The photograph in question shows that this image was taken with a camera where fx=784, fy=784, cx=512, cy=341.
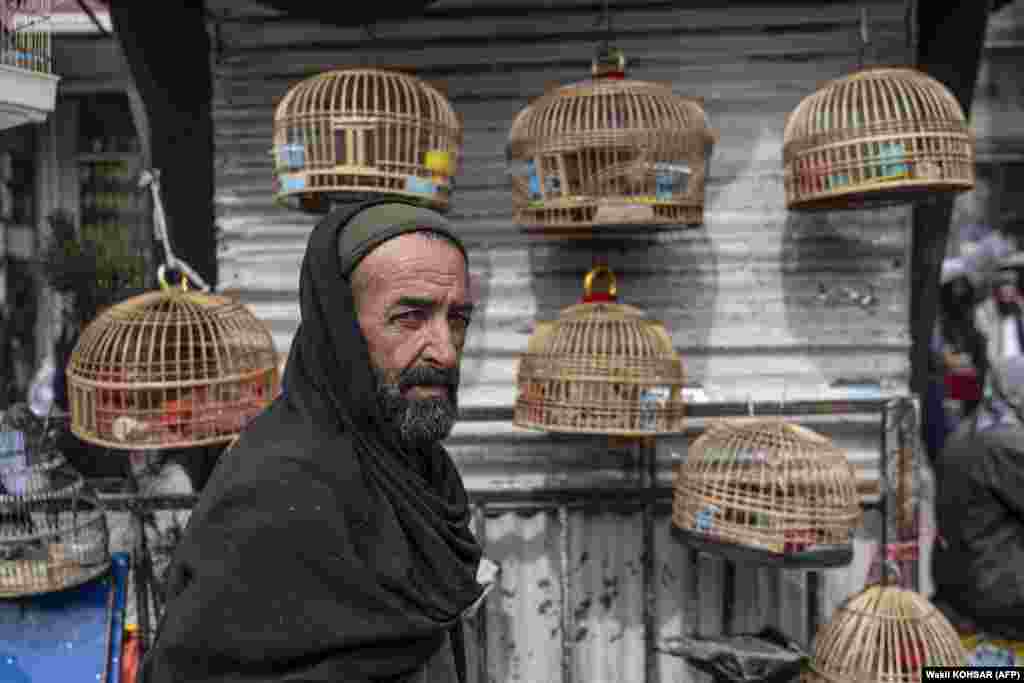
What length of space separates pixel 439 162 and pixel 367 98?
0.39 metres

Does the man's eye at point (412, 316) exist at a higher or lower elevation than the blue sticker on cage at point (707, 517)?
higher

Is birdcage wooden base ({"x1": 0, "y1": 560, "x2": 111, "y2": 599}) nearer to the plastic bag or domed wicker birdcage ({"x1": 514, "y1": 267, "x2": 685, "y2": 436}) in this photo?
domed wicker birdcage ({"x1": 514, "y1": 267, "x2": 685, "y2": 436})

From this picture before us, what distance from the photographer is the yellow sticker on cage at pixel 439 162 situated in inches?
125

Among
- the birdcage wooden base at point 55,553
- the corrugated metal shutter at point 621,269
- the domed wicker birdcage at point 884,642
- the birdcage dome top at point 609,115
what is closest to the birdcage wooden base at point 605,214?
the birdcage dome top at point 609,115

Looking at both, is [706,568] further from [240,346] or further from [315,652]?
[315,652]

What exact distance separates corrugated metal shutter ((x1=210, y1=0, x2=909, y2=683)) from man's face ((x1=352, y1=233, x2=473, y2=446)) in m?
2.23

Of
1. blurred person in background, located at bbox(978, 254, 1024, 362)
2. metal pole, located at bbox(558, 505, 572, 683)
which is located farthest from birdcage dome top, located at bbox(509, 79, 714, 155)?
blurred person in background, located at bbox(978, 254, 1024, 362)

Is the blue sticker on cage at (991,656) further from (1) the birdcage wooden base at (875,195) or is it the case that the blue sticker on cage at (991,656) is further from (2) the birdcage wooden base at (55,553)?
(2) the birdcage wooden base at (55,553)

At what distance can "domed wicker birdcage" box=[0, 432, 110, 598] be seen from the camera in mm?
3014

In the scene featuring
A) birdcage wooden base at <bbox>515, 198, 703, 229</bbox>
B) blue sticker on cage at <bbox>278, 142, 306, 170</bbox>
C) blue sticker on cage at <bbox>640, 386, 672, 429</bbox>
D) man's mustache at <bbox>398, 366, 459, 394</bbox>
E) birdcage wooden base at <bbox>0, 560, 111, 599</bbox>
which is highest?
blue sticker on cage at <bbox>278, 142, 306, 170</bbox>

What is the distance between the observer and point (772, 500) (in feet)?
10.2

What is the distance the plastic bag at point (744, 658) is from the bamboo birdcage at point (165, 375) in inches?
83.1

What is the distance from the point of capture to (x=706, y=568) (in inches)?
159

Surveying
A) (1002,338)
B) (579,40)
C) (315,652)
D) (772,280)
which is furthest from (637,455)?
(1002,338)
